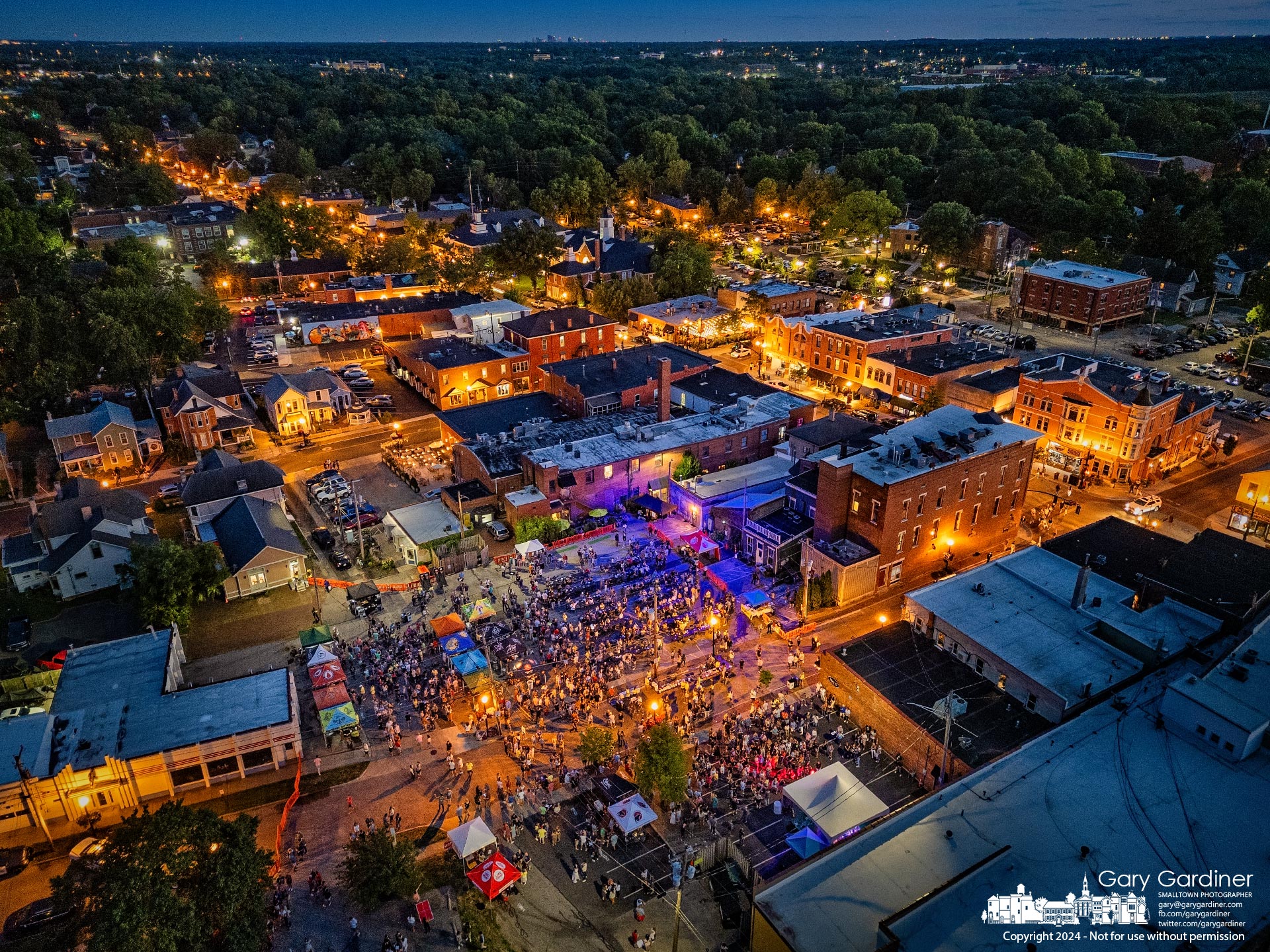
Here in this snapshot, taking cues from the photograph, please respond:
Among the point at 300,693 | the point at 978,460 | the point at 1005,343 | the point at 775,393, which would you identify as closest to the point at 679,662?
the point at 300,693

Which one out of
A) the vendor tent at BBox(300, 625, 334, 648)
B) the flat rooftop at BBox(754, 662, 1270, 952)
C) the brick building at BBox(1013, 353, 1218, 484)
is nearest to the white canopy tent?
the flat rooftop at BBox(754, 662, 1270, 952)

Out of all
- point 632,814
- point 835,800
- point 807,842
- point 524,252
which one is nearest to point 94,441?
point 632,814

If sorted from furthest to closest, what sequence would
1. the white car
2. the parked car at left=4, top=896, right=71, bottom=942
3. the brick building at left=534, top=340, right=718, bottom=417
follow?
the brick building at left=534, top=340, right=718, bottom=417, the white car, the parked car at left=4, top=896, right=71, bottom=942

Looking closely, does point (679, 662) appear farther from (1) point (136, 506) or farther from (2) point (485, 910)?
(1) point (136, 506)

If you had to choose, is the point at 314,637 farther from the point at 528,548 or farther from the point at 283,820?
the point at 528,548

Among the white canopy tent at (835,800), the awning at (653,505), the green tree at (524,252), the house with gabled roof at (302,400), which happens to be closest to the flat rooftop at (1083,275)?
the green tree at (524,252)

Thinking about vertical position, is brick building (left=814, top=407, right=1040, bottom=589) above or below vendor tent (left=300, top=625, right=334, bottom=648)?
above

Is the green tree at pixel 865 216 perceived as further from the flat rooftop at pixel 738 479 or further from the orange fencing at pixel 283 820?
the orange fencing at pixel 283 820

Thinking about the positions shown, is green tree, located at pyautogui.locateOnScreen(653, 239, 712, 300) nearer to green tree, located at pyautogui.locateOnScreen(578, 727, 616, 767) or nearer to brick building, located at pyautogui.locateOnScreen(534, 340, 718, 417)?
Answer: brick building, located at pyautogui.locateOnScreen(534, 340, 718, 417)
